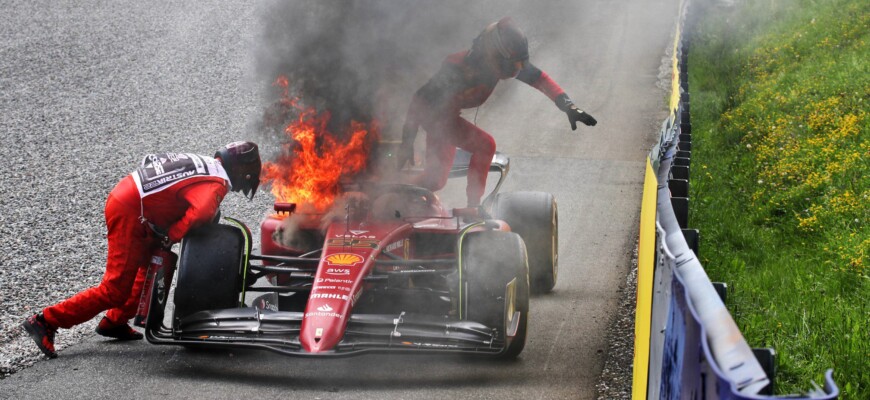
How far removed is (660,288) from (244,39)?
17350 millimetres

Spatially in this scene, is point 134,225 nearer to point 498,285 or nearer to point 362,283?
point 362,283

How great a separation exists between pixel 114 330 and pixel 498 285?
9.31 feet

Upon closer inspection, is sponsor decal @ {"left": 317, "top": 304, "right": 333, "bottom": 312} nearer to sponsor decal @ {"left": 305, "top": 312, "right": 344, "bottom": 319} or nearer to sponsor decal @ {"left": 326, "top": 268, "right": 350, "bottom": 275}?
sponsor decal @ {"left": 305, "top": 312, "right": 344, "bottom": 319}

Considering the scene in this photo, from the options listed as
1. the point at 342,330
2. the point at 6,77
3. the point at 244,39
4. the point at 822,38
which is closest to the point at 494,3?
the point at 244,39

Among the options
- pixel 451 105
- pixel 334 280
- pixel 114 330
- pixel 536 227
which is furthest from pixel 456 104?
pixel 114 330

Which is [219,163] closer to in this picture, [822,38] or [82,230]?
[82,230]

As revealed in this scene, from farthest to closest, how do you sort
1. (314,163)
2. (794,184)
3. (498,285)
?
1. (794,184)
2. (314,163)
3. (498,285)

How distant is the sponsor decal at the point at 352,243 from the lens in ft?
23.0

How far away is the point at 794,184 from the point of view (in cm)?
1001

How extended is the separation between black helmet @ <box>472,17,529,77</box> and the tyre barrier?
216 cm

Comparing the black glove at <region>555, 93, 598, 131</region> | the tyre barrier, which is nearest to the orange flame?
the black glove at <region>555, 93, 598, 131</region>

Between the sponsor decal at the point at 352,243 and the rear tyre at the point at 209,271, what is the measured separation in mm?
633

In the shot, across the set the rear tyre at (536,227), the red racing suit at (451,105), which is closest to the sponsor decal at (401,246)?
the red racing suit at (451,105)

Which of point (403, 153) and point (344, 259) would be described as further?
point (403, 153)
